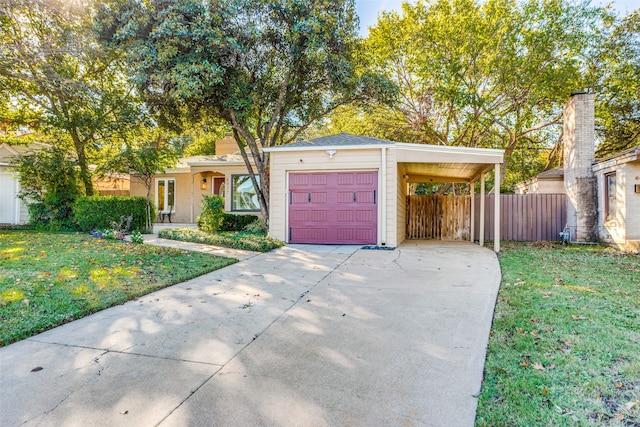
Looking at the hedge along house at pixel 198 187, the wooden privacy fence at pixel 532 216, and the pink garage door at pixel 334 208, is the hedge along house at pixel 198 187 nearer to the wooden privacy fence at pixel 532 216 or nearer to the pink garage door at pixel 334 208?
the pink garage door at pixel 334 208

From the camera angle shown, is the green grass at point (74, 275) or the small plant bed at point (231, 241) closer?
the green grass at point (74, 275)

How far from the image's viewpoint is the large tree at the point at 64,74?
943 centimetres

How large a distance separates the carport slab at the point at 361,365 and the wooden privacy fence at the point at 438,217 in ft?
27.5

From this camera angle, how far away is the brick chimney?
424 inches

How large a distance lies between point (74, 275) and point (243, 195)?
9.16 metres

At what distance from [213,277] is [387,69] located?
40.2ft

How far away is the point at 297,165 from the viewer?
9297 millimetres

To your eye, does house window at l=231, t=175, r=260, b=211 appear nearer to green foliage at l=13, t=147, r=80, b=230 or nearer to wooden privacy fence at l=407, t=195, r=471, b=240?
green foliage at l=13, t=147, r=80, b=230

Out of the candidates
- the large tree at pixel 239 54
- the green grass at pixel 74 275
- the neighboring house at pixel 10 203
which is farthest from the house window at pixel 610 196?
the neighboring house at pixel 10 203

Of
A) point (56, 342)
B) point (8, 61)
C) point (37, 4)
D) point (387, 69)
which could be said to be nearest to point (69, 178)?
point (8, 61)

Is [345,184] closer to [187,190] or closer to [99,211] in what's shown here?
[99,211]

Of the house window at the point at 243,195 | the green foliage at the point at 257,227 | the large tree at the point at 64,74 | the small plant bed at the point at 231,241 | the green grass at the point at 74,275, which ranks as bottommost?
the green grass at the point at 74,275

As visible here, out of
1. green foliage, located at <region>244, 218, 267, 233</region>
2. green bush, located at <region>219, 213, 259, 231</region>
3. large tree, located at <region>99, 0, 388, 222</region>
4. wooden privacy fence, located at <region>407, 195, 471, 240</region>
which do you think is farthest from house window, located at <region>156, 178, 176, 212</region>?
wooden privacy fence, located at <region>407, 195, 471, 240</region>

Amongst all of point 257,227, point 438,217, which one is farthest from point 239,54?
point 438,217
